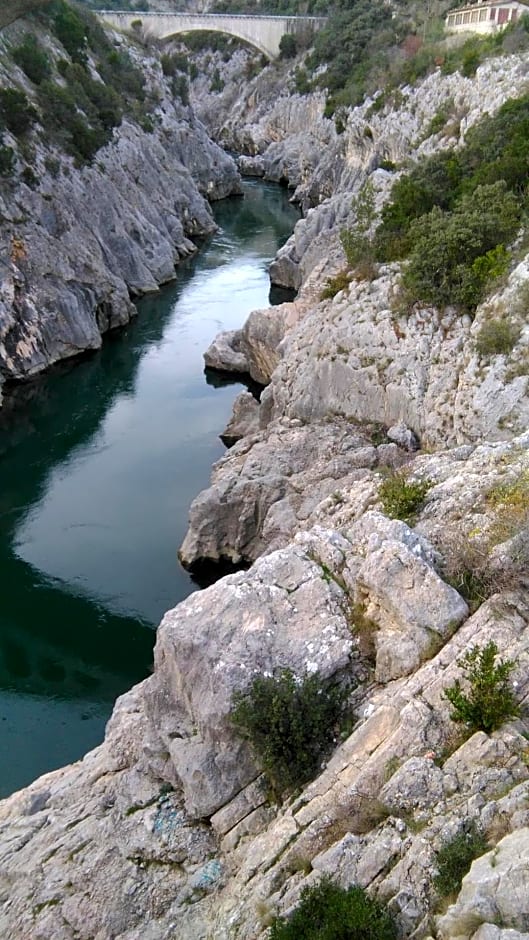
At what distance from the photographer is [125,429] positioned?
32156 millimetres

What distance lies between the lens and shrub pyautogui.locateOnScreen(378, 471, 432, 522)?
13305 millimetres

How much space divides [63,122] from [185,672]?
4048 centimetres

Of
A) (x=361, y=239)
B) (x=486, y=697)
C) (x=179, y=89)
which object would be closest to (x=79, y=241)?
(x=361, y=239)

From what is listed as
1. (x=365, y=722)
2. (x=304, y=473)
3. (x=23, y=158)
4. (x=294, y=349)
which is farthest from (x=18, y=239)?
(x=365, y=722)

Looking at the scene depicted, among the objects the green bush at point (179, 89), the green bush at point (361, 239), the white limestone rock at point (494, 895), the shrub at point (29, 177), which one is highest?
the green bush at point (179, 89)

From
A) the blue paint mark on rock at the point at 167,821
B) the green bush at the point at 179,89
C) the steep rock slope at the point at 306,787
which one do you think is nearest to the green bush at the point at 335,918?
the steep rock slope at the point at 306,787

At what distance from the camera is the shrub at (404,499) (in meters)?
13.3

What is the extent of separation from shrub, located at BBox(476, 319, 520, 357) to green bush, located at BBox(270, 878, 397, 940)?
13388 mm

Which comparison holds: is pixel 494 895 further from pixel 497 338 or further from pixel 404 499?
pixel 497 338

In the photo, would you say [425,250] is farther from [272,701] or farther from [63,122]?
[63,122]

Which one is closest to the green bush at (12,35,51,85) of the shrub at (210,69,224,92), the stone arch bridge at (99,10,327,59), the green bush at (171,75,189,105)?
the green bush at (171,75,189,105)

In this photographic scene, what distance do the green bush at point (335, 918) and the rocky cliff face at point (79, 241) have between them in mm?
30068

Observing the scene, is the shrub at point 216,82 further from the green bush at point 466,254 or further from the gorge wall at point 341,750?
the gorge wall at point 341,750

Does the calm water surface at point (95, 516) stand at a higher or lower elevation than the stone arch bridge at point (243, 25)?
lower
